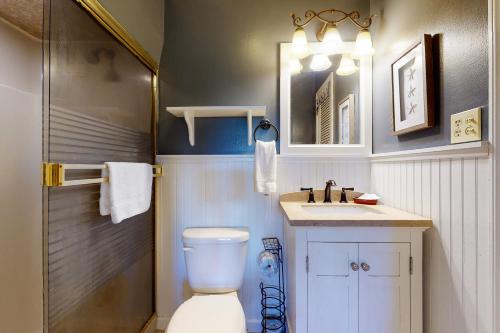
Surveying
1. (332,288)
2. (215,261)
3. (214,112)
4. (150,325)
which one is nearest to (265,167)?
(214,112)

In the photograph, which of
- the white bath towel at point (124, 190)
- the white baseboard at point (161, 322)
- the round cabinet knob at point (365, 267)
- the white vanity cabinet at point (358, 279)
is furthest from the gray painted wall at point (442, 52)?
the white baseboard at point (161, 322)

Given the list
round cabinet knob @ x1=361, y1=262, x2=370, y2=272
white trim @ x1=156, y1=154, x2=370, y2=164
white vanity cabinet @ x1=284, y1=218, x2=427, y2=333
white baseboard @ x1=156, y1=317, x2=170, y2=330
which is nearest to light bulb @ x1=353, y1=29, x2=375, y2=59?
white trim @ x1=156, y1=154, x2=370, y2=164

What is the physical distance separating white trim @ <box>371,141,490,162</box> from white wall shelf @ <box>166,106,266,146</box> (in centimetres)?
83

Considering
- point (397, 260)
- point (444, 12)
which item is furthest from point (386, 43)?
point (397, 260)

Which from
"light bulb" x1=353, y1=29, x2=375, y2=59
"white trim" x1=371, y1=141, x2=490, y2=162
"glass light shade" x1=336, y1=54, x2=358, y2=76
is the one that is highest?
"light bulb" x1=353, y1=29, x2=375, y2=59

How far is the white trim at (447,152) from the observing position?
817 millimetres

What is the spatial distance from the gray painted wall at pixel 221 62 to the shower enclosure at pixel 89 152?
0.88ft

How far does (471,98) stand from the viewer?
2.88 feet

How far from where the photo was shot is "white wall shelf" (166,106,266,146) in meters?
1.57

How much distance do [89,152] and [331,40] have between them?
153 cm

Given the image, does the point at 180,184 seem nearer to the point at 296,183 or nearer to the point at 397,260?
the point at 296,183

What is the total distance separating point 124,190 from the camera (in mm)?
1171

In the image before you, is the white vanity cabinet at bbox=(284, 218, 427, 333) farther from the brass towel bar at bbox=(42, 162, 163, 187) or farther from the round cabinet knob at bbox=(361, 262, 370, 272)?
the brass towel bar at bbox=(42, 162, 163, 187)

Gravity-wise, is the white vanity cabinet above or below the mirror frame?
below
